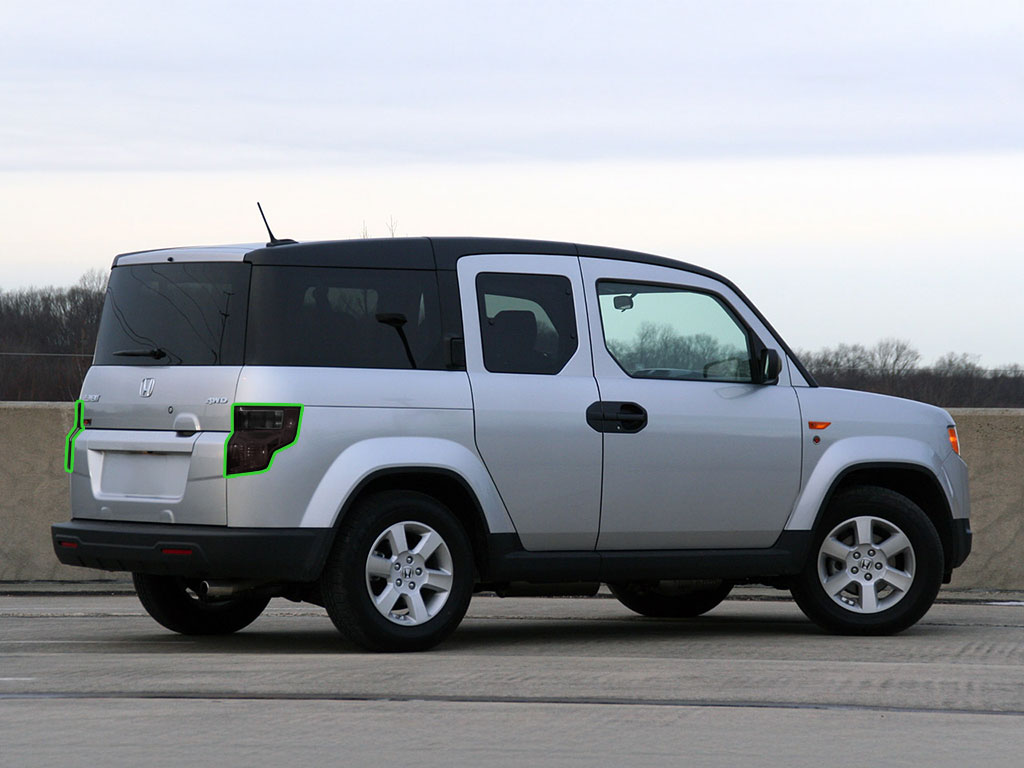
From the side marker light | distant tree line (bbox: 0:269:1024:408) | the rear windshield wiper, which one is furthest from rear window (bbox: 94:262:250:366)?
distant tree line (bbox: 0:269:1024:408)

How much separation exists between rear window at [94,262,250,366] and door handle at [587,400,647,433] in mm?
1775

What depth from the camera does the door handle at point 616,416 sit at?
338 inches

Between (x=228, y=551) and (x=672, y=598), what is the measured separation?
12.2 feet

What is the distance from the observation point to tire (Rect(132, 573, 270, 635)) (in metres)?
9.16

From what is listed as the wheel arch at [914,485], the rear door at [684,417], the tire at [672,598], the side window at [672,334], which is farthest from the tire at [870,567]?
the tire at [672,598]

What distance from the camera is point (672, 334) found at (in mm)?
9062

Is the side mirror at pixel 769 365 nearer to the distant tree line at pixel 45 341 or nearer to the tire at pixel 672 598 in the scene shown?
the tire at pixel 672 598

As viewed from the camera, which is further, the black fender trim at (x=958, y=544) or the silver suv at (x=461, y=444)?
the black fender trim at (x=958, y=544)

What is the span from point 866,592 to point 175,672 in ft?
12.6

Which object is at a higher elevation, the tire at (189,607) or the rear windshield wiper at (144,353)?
the rear windshield wiper at (144,353)

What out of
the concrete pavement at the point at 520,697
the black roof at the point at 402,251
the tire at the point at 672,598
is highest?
the black roof at the point at 402,251

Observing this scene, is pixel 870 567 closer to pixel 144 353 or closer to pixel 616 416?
pixel 616 416

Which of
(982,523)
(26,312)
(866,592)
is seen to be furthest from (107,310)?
(26,312)

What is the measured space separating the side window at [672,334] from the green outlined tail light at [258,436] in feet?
5.98
